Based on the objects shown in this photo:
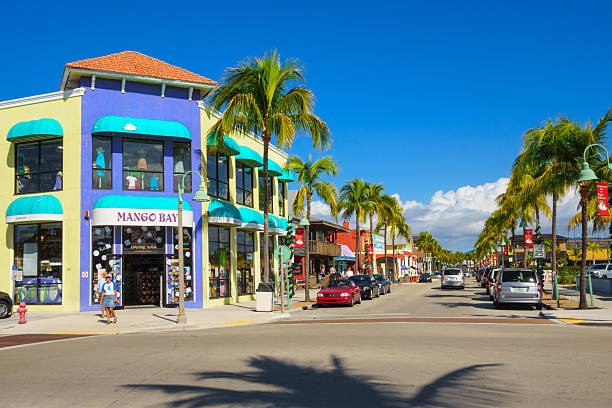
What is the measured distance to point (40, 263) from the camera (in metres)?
27.5

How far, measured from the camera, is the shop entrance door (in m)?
28.1

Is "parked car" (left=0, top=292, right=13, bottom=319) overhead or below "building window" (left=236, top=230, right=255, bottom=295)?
below

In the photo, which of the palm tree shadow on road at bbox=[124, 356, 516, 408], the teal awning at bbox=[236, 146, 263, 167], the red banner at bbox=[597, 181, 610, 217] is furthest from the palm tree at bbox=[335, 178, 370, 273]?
the palm tree shadow on road at bbox=[124, 356, 516, 408]

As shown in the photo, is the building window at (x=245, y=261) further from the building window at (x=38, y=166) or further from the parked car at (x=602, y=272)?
the parked car at (x=602, y=272)

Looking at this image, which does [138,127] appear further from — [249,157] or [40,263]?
[40,263]

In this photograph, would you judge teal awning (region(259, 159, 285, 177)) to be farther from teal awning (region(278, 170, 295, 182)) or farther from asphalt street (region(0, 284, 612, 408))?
asphalt street (region(0, 284, 612, 408))

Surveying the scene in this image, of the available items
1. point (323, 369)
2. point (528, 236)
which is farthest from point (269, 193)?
point (323, 369)

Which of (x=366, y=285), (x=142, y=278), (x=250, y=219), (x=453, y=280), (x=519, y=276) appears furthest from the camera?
(x=453, y=280)

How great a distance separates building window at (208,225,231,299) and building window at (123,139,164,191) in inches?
142

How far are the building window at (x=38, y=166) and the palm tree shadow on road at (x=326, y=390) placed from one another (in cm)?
1981

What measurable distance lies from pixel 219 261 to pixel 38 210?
862 centimetres

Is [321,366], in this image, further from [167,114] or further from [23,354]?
[167,114]

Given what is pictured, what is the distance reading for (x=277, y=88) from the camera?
27.4 meters

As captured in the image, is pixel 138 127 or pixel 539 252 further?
pixel 539 252
